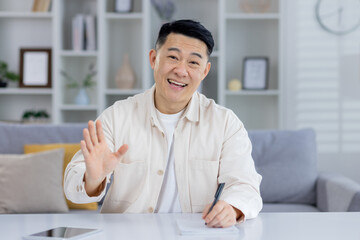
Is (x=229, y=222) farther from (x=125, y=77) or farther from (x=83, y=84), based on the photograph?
(x=83, y=84)

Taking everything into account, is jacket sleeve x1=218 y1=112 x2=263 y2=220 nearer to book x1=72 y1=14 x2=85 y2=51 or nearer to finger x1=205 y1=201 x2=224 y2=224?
finger x1=205 y1=201 x2=224 y2=224

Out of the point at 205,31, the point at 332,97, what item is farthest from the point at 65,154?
the point at 332,97

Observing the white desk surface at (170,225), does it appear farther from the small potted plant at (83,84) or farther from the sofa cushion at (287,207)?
the small potted plant at (83,84)

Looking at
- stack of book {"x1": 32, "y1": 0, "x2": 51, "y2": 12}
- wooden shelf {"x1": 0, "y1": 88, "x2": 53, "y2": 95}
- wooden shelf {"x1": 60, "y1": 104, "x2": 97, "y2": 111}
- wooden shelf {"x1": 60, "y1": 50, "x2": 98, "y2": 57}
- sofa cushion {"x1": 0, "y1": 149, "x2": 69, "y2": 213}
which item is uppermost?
stack of book {"x1": 32, "y1": 0, "x2": 51, "y2": 12}

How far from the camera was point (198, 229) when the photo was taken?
1181 mm

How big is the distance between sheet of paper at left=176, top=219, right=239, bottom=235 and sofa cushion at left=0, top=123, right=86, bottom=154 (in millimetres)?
1571

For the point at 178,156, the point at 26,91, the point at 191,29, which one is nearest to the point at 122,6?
the point at 26,91

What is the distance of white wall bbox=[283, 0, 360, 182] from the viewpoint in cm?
388

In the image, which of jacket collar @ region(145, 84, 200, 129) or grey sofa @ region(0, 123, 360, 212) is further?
grey sofa @ region(0, 123, 360, 212)

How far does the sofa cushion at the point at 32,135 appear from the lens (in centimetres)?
263

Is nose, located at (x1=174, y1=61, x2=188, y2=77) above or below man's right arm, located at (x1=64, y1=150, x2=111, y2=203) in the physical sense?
above

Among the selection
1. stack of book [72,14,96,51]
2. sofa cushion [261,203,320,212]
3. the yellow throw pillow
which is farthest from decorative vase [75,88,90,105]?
sofa cushion [261,203,320,212]

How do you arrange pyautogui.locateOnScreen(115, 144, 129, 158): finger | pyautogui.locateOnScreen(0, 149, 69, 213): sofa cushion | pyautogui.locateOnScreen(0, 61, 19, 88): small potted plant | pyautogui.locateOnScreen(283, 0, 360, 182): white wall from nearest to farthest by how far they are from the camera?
1. pyautogui.locateOnScreen(115, 144, 129, 158): finger
2. pyautogui.locateOnScreen(0, 149, 69, 213): sofa cushion
3. pyautogui.locateOnScreen(283, 0, 360, 182): white wall
4. pyautogui.locateOnScreen(0, 61, 19, 88): small potted plant

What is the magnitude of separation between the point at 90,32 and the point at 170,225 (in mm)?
3059
